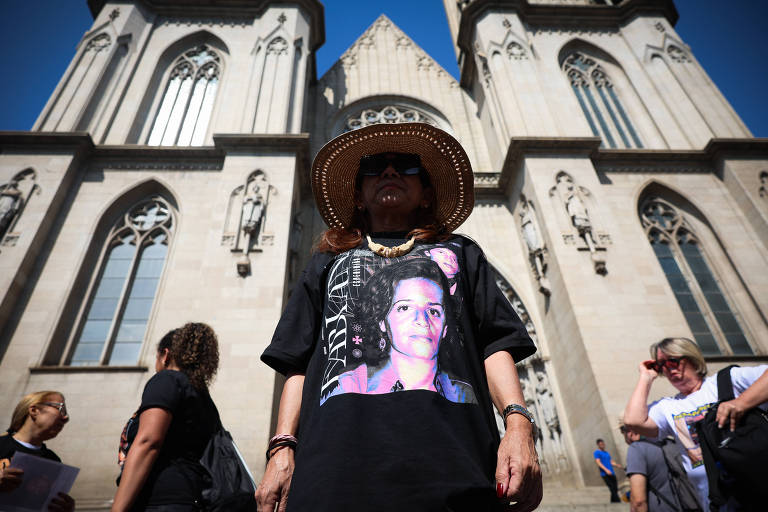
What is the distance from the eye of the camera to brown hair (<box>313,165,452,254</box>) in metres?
1.85

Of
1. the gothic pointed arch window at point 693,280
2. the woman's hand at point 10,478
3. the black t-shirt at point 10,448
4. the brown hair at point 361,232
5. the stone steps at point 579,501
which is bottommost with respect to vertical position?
the stone steps at point 579,501

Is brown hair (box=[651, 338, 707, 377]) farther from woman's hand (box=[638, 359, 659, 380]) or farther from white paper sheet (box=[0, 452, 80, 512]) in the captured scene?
white paper sheet (box=[0, 452, 80, 512])

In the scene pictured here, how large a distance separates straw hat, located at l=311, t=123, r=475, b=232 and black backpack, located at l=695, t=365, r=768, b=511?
5.56 ft

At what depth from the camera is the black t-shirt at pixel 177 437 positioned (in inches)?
80.4

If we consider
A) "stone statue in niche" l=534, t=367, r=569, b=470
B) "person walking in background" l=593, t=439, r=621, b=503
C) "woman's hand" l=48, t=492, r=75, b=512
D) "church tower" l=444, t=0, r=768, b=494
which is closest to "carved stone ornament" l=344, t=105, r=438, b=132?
"church tower" l=444, t=0, r=768, b=494

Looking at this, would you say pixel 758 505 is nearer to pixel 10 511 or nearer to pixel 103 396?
→ pixel 10 511

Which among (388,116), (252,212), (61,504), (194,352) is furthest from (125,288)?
(388,116)

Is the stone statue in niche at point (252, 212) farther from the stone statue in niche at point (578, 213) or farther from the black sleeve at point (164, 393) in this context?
the stone statue in niche at point (578, 213)

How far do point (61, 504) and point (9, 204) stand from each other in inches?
332

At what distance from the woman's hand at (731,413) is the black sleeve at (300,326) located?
2083 millimetres

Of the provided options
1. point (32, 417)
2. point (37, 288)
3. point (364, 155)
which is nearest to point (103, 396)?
point (37, 288)

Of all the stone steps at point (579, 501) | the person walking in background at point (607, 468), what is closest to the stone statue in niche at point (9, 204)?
the stone steps at point (579, 501)

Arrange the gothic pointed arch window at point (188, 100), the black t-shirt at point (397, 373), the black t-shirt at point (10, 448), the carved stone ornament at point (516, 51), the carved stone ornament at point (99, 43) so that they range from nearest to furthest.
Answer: the black t-shirt at point (397, 373) < the black t-shirt at point (10, 448) < the gothic pointed arch window at point (188, 100) < the carved stone ornament at point (99, 43) < the carved stone ornament at point (516, 51)

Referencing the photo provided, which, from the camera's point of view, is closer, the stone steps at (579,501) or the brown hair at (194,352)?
the brown hair at (194,352)
